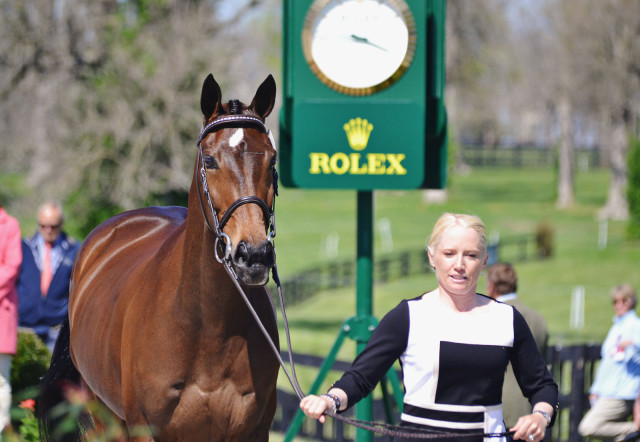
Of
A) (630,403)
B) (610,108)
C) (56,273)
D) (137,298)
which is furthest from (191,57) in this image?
(610,108)

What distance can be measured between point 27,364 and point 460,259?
174 inches

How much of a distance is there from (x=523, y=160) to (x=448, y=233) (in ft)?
213

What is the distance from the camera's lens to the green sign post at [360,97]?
511 centimetres

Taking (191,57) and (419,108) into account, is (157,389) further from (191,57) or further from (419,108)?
(191,57)

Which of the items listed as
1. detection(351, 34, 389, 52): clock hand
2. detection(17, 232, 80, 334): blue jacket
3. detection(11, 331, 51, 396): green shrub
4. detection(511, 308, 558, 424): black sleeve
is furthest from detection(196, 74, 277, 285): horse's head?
detection(17, 232, 80, 334): blue jacket

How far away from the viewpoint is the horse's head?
10.6 ft

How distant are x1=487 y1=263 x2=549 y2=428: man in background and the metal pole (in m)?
0.74

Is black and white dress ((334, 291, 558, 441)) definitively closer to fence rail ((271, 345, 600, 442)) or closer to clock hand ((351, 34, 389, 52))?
clock hand ((351, 34, 389, 52))

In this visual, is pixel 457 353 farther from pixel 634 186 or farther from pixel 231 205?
pixel 634 186

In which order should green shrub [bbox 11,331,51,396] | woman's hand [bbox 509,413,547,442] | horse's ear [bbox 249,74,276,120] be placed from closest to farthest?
woman's hand [bbox 509,413,547,442] → horse's ear [bbox 249,74,276,120] → green shrub [bbox 11,331,51,396]

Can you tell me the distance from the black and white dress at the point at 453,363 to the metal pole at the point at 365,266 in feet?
7.14

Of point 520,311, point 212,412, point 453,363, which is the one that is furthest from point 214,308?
point 520,311

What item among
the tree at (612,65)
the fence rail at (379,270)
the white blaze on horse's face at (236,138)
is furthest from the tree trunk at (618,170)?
the white blaze on horse's face at (236,138)

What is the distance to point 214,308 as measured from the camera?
3.69 meters
